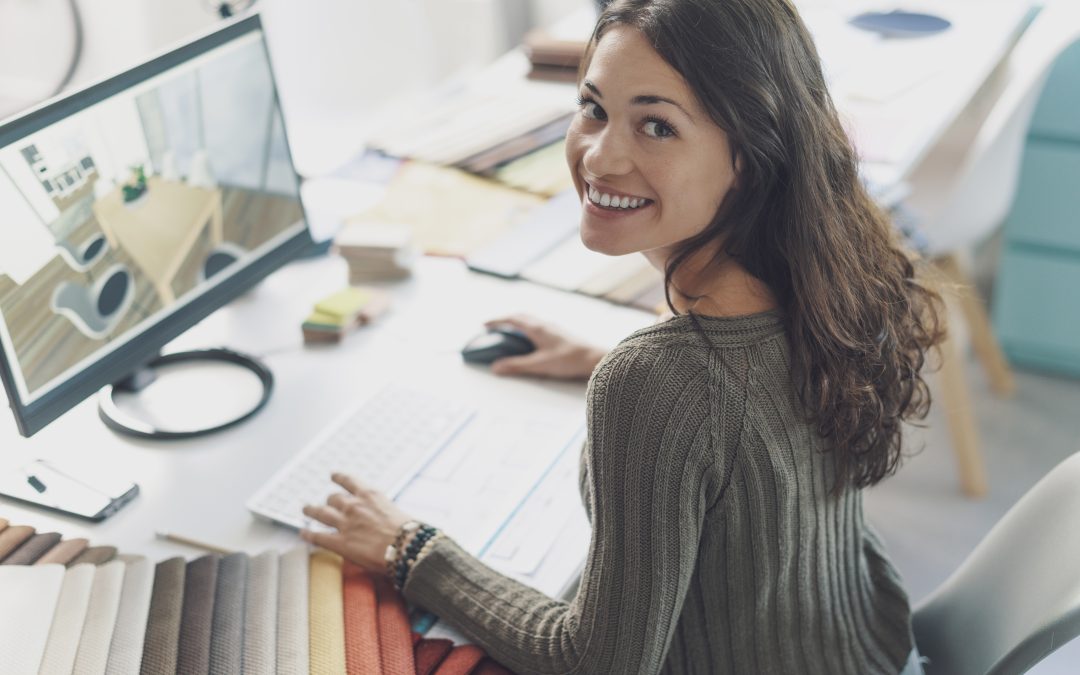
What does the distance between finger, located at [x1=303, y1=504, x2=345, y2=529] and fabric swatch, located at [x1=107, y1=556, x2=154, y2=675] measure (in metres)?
0.18

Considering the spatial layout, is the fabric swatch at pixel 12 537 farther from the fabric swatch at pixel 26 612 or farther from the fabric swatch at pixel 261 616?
the fabric swatch at pixel 261 616

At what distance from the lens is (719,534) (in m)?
1.09

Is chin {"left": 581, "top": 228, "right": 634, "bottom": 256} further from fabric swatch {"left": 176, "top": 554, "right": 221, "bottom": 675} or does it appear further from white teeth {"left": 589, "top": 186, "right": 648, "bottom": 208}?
fabric swatch {"left": 176, "top": 554, "right": 221, "bottom": 675}

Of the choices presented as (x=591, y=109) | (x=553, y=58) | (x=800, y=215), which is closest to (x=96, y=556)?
(x=591, y=109)

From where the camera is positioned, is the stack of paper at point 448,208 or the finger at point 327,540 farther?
the stack of paper at point 448,208

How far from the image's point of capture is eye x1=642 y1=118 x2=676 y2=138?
1062 mm

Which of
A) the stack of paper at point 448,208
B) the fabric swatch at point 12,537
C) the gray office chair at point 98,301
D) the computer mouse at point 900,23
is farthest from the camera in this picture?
the computer mouse at point 900,23

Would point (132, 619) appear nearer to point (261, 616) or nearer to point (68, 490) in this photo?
point (261, 616)

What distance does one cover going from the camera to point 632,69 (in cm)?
106

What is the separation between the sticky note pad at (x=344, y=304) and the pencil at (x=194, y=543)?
476 millimetres

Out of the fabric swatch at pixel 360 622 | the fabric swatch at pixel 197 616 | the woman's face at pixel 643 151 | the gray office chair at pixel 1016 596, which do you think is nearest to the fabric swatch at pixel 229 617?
the fabric swatch at pixel 197 616

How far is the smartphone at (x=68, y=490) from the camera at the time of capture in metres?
1.32

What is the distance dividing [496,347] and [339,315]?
25 cm

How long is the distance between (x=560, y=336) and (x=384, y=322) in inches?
12.0
